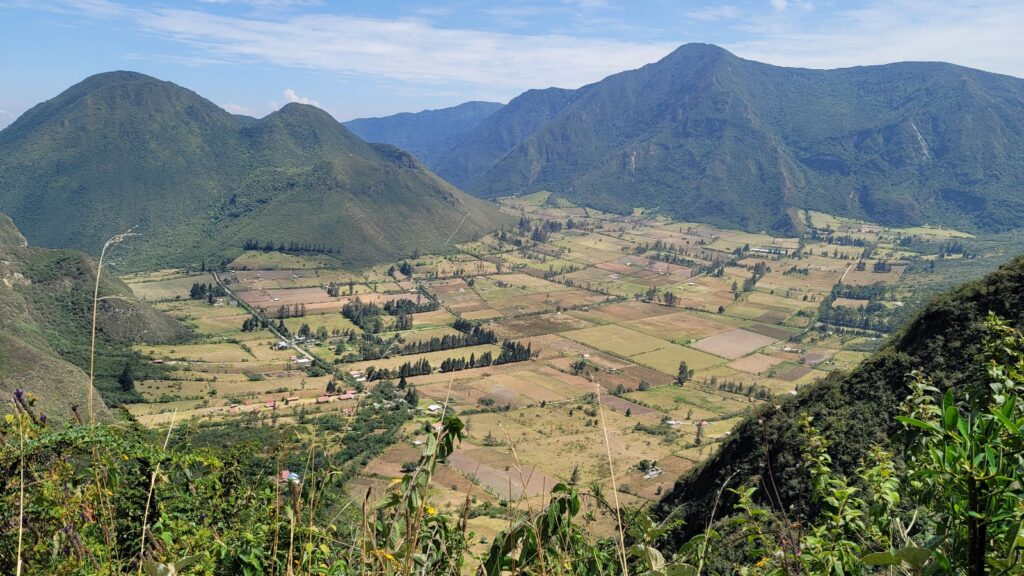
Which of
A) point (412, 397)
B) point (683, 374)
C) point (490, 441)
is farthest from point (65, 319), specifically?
point (683, 374)

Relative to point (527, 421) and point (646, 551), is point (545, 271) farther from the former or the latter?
point (646, 551)

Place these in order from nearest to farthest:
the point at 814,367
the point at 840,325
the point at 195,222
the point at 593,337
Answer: the point at 814,367
the point at 593,337
the point at 840,325
the point at 195,222

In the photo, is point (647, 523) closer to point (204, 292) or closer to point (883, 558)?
point (883, 558)

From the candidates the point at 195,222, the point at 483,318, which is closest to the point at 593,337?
the point at 483,318

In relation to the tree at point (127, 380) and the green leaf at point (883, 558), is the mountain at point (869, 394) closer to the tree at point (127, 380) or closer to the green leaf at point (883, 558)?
the green leaf at point (883, 558)

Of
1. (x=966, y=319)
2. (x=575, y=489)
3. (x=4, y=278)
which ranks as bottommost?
(x=4, y=278)

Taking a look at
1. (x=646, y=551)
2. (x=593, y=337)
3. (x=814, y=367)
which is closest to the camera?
(x=646, y=551)
